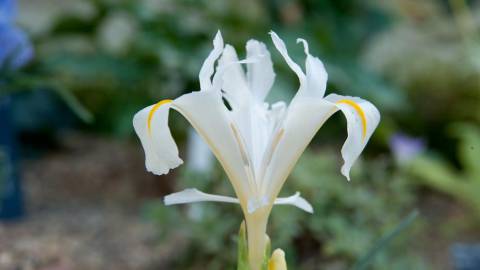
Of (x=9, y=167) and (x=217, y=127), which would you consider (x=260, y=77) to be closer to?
(x=217, y=127)

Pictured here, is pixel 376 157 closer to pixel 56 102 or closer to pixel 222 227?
pixel 56 102

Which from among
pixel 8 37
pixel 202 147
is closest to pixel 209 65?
pixel 8 37

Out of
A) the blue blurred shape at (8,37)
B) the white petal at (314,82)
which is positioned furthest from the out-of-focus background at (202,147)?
the white petal at (314,82)

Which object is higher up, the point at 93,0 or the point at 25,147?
the point at 93,0

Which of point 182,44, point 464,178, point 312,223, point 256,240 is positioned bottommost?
point 464,178

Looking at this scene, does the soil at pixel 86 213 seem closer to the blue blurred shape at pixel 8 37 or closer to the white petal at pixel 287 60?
the blue blurred shape at pixel 8 37

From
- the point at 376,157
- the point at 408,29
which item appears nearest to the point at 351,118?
the point at 376,157
